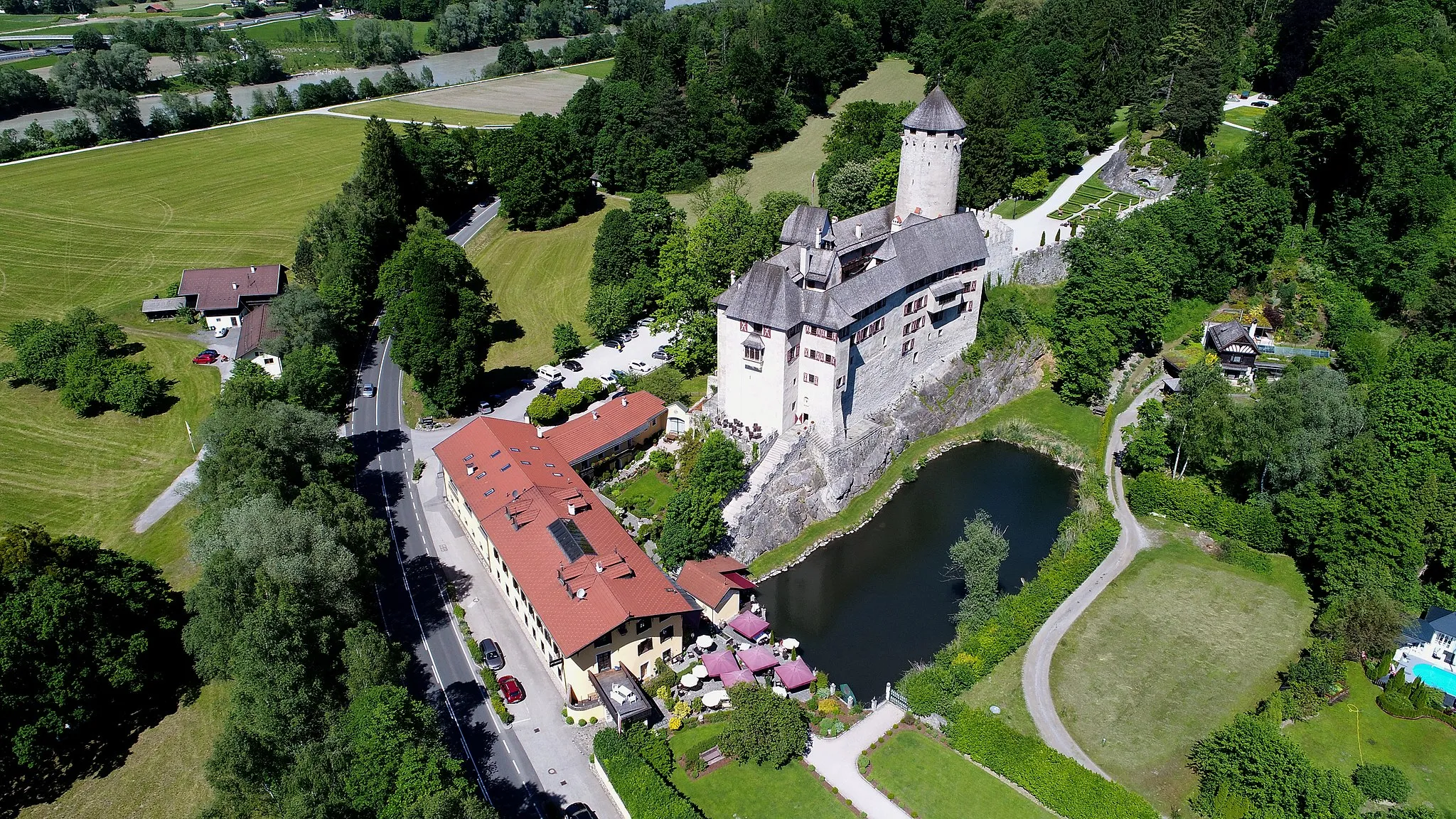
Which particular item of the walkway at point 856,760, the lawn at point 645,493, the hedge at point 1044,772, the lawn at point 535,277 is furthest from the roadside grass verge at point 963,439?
the lawn at point 535,277

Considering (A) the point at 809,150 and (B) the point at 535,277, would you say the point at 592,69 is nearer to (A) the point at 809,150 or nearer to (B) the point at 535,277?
(A) the point at 809,150

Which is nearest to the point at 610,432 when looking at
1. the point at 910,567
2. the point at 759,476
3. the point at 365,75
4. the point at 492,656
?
the point at 759,476

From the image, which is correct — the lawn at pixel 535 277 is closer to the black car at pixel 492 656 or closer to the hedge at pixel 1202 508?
the black car at pixel 492 656

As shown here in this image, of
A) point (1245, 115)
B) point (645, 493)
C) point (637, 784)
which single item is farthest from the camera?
point (1245, 115)

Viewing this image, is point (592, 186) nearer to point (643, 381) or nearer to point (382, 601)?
point (643, 381)

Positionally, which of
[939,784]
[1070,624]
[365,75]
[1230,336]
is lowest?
[1070,624]

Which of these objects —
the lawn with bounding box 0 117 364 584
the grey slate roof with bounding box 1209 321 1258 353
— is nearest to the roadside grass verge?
the grey slate roof with bounding box 1209 321 1258 353

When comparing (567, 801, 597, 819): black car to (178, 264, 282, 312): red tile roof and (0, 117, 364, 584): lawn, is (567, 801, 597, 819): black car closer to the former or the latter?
(0, 117, 364, 584): lawn

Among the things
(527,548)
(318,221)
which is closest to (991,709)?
(527,548)
